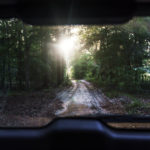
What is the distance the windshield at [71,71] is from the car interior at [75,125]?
2.26ft

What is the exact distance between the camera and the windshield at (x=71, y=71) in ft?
6.73

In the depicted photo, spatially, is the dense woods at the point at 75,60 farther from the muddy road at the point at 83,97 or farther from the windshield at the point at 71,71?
the muddy road at the point at 83,97

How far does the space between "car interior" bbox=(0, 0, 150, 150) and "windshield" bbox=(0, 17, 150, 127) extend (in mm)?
690

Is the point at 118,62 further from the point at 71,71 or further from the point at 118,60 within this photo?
the point at 71,71

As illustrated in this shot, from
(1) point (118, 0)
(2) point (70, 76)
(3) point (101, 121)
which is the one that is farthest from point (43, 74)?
(1) point (118, 0)

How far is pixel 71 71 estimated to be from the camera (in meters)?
2.57

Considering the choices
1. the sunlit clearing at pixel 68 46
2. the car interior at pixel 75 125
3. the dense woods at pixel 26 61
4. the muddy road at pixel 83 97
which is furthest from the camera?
the dense woods at pixel 26 61

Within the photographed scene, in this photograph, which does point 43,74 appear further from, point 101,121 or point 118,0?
point 118,0

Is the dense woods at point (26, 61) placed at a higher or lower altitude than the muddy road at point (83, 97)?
higher

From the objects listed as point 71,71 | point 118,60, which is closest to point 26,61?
point 71,71

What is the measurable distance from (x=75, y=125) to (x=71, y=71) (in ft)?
4.93

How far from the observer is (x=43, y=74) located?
2.64 metres

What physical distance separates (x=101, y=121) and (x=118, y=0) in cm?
90

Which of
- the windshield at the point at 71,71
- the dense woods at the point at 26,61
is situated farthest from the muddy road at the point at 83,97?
the dense woods at the point at 26,61
